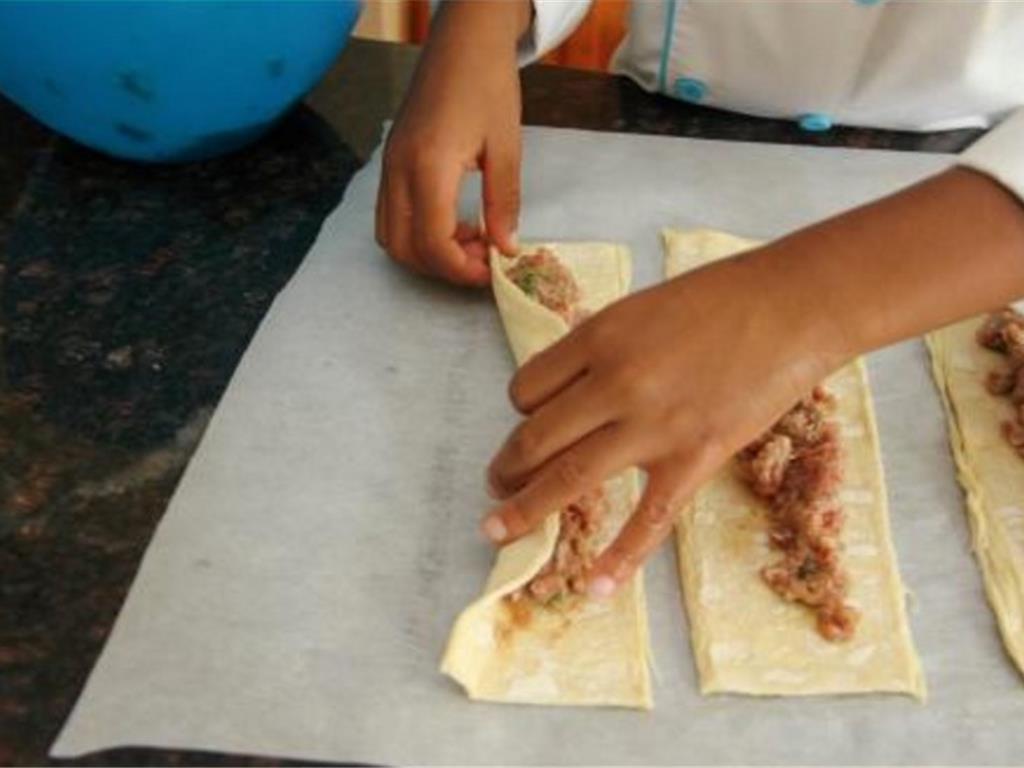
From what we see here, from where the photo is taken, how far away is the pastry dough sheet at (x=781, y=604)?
0.86 meters

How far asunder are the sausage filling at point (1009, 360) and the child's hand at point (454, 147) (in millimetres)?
442

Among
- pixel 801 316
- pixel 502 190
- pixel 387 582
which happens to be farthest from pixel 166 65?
pixel 801 316

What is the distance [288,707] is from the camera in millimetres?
810

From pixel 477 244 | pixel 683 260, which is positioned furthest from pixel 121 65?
pixel 683 260

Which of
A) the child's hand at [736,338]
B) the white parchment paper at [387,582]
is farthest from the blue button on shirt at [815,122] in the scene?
the child's hand at [736,338]

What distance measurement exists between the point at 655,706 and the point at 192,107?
2.21 ft

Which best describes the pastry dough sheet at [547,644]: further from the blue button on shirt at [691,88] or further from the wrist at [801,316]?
the blue button on shirt at [691,88]

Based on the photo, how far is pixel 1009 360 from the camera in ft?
3.62

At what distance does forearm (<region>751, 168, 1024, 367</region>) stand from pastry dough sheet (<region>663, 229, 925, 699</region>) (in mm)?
191

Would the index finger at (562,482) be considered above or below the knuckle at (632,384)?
below

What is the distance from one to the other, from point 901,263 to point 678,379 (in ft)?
0.57

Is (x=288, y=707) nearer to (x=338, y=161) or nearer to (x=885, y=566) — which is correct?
(x=885, y=566)

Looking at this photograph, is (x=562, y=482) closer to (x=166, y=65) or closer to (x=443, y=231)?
(x=443, y=231)

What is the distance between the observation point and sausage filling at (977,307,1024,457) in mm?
1048
